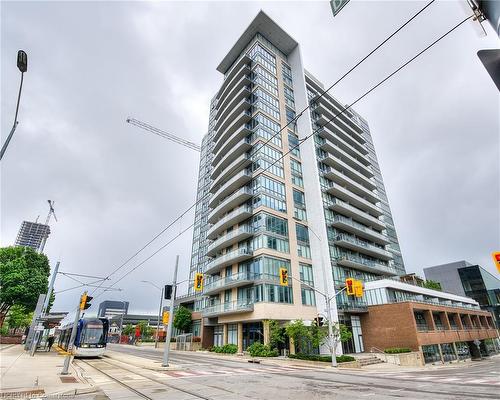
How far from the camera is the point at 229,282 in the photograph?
124ft

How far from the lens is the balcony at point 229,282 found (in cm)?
3575

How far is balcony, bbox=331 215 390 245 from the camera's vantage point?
44312mm

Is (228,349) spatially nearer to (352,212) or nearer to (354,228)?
(354,228)

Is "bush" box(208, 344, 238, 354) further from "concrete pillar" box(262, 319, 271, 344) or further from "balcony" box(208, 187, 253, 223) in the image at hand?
"balcony" box(208, 187, 253, 223)

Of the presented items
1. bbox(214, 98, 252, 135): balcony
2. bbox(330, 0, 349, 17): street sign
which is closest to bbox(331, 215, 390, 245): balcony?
bbox(214, 98, 252, 135): balcony

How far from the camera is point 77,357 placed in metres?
28.8

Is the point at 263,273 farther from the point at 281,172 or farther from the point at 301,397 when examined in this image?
the point at 301,397

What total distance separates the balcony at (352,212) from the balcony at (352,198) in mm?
1329

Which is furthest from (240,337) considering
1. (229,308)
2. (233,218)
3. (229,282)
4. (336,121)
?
(336,121)

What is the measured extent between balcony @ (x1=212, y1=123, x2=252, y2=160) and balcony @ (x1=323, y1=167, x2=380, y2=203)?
14931mm

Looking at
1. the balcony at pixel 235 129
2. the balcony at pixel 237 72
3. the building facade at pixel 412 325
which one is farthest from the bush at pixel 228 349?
the balcony at pixel 237 72

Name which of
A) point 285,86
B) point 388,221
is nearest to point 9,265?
point 285,86

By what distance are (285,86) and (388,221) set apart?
40.8 meters

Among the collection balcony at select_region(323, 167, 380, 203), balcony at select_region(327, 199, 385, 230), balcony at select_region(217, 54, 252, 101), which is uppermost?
balcony at select_region(217, 54, 252, 101)
